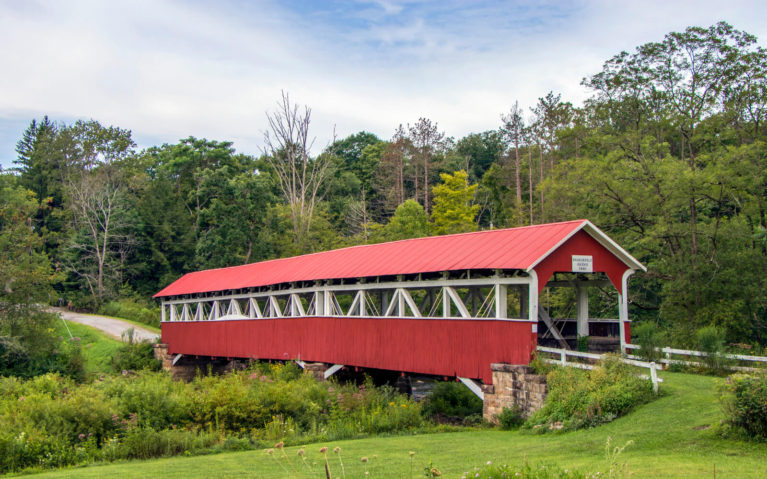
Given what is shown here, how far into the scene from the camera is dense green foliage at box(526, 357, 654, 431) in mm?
13948

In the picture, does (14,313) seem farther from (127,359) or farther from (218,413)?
(218,413)

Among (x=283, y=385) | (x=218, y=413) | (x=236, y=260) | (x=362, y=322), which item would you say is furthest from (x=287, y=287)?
(x=236, y=260)

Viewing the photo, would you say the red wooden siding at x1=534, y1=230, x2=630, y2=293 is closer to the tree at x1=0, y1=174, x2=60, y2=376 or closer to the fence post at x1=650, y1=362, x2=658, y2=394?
the fence post at x1=650, y1=362, x2=658, y2=394

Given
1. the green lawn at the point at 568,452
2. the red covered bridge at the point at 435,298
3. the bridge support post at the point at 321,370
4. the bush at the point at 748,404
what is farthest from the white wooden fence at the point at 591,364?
the bridge support post at the point at 321,370

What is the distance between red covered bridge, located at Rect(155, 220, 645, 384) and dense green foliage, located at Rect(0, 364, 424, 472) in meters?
2.06

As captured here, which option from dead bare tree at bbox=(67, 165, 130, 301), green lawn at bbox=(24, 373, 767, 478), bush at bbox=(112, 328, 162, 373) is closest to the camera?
green lawn at bbox=(24, 373, 767, 478)

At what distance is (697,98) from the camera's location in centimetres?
2819

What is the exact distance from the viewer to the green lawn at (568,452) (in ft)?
33.1

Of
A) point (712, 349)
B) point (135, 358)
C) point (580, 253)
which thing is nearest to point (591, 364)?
point (580, 253)

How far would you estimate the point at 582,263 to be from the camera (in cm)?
1841

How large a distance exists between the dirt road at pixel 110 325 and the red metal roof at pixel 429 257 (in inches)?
588

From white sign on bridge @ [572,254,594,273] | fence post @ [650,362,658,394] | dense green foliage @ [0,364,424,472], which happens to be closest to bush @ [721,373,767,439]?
fence post @ [650,362,658,394]

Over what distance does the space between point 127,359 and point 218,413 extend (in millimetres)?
21995

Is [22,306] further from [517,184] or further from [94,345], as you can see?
[517,184]
